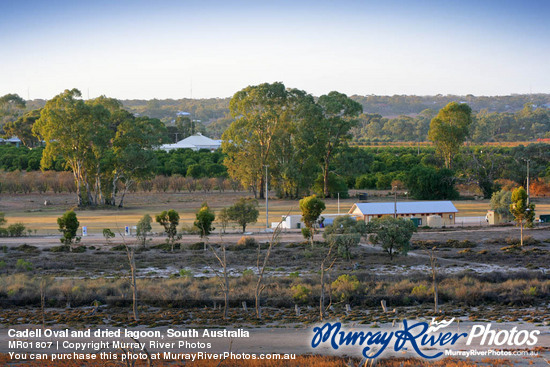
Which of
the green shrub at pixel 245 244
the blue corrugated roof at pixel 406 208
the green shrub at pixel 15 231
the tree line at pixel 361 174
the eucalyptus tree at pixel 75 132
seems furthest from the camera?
the tree line at pixel 361 174

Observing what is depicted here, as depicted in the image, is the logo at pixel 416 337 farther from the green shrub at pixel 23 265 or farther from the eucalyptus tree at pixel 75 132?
the eucalyptus tree at pixel 75 132

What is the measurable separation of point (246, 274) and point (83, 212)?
3459 cm

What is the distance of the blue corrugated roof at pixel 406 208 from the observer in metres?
46.8

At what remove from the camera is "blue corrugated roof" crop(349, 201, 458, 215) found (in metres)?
46.8

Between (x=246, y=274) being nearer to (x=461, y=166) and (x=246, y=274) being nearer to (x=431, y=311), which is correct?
(x=431, y=311)

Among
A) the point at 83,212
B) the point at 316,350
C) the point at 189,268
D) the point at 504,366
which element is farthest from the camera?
the point at 83,212

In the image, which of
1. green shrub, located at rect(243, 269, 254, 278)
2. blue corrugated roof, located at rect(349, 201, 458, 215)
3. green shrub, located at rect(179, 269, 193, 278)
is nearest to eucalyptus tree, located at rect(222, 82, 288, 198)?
blue corrugated roof, located at rect(349, 201, 458, 215)

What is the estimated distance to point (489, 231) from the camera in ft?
145

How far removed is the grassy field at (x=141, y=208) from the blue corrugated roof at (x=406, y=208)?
5.94 meters

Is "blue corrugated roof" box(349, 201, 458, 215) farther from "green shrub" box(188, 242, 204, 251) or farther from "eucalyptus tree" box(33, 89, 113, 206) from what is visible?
"eucalyptus tree" box(33, 89, 113, 206)

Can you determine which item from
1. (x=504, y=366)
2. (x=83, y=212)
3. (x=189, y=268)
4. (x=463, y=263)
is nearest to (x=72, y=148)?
(x=83, y=212)

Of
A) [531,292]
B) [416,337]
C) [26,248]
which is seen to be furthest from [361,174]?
[416,337]

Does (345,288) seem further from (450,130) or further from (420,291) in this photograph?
(450,130)

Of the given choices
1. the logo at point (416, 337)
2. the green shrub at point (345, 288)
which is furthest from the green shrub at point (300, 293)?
the logo at point (416, 337)
